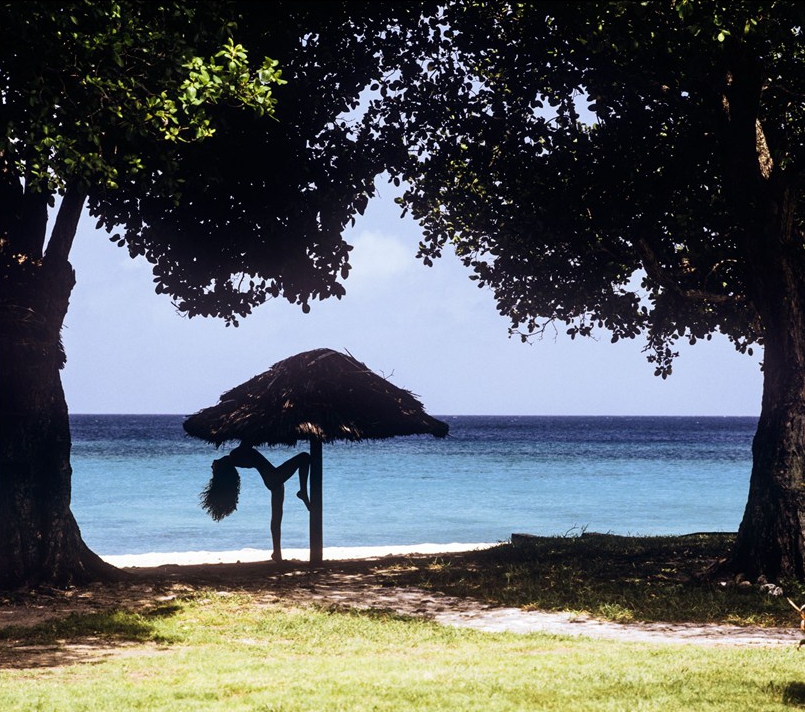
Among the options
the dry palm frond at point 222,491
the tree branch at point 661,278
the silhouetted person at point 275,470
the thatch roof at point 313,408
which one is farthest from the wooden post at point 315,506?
the tree branch at point 661,278

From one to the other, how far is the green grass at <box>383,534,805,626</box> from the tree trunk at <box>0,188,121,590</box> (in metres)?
5.14

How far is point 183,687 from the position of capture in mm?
8414

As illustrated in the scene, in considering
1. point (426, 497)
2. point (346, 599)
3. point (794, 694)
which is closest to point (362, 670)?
point (794, 694)

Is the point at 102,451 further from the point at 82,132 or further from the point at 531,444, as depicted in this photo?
the point at 82,132

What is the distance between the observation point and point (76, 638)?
11094mm

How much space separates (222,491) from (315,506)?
168 cm

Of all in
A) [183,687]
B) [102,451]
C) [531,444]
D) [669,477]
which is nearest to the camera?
[183,687]

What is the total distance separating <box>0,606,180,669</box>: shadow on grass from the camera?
10.0m

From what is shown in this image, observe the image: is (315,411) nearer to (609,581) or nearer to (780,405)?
(609,581)

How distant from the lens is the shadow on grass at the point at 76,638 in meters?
10.0

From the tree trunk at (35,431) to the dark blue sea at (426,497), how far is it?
55.3 feet

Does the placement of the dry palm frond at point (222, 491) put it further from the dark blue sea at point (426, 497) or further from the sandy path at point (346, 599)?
the dark blue sea at point (426, 497)

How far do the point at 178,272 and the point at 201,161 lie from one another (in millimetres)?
3478

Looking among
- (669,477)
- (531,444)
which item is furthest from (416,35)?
(531,444)
